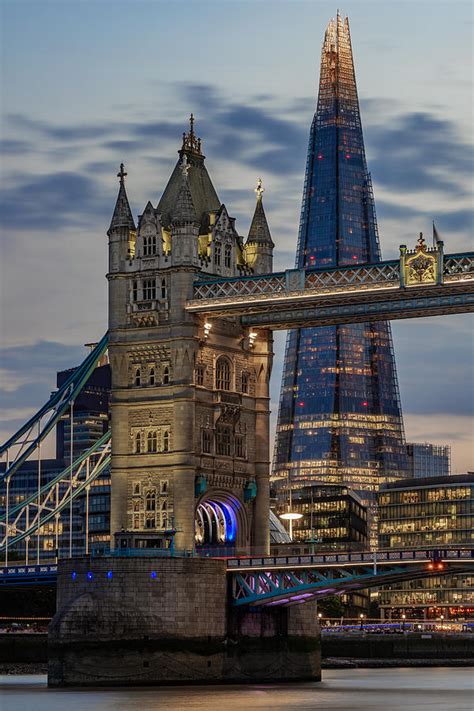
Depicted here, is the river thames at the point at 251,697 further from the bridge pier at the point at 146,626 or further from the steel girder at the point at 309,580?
the steel girder at the point at 309,580

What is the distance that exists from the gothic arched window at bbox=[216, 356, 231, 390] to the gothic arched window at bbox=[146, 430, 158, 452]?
16.8 ft

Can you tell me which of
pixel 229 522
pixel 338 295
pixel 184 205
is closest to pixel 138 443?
pixel 229 522

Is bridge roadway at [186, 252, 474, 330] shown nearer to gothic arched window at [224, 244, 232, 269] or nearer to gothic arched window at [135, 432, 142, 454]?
gothic arched window at [224, 244, 232, 269]

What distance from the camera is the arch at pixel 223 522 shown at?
12000cm

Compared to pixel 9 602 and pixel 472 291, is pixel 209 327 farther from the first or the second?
pixel 9 602

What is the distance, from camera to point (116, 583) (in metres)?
109

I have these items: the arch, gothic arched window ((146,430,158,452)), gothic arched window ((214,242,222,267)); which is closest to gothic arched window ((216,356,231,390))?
gothic arched window ((146,430,158,452))

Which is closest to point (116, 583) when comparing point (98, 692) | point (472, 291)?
point (98, 692)

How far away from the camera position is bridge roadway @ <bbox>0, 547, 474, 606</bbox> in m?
107

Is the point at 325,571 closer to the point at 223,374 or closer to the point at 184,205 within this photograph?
the point at 223,374

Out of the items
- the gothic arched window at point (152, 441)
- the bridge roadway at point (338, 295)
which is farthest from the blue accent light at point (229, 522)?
the bridge roadway at point (338, 295)

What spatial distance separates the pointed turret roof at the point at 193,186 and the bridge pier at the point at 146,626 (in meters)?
22.8

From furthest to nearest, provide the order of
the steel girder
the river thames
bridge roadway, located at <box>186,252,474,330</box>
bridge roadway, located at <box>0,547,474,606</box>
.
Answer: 1. bridge roadway, located at <box>186,252,474,330</box>
2. the steel girder
3. bridge roadway, located at <box>0,547,474,606</box>
4. the river thames

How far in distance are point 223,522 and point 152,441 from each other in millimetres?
7781
